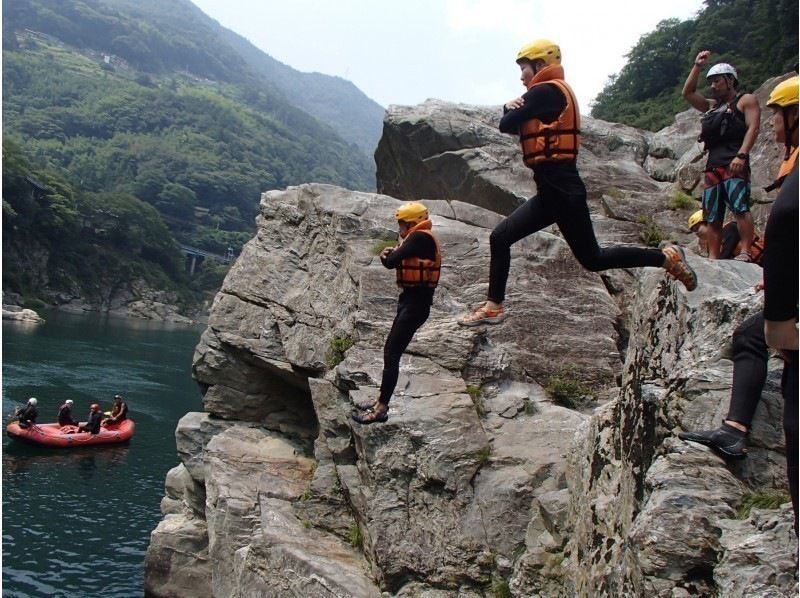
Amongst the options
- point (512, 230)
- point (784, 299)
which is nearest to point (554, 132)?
point (512, 230)

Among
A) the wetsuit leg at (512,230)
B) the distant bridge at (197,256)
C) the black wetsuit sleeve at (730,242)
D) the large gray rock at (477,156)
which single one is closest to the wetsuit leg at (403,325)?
the wetsuit leg at (512,230)

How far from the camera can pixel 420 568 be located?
9.14 m

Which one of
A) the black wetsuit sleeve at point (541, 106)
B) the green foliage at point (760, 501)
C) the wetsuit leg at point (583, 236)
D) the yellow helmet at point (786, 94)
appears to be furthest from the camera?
the wetsuit leg at point (583, 236)

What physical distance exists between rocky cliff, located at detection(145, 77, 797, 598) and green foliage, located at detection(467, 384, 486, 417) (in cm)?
3

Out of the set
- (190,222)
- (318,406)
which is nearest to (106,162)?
(190,222)

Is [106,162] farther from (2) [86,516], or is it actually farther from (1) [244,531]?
(1) [244,531]

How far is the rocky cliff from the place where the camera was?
17.6ft

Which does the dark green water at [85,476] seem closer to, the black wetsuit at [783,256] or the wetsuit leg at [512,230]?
the wetsuit leg at [512,230]

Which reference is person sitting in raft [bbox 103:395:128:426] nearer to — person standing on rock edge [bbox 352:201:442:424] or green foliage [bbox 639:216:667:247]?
green foliage [bbox 639:216:667:247]

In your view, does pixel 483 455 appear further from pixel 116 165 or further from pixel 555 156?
pixel 116 165

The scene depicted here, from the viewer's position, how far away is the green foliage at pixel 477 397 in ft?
34.5

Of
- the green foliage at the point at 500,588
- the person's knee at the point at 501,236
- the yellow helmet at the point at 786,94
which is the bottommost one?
the green foliage at the point at 500,588

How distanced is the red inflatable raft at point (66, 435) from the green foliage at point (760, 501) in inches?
1056

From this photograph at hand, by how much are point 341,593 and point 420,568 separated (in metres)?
1.03
